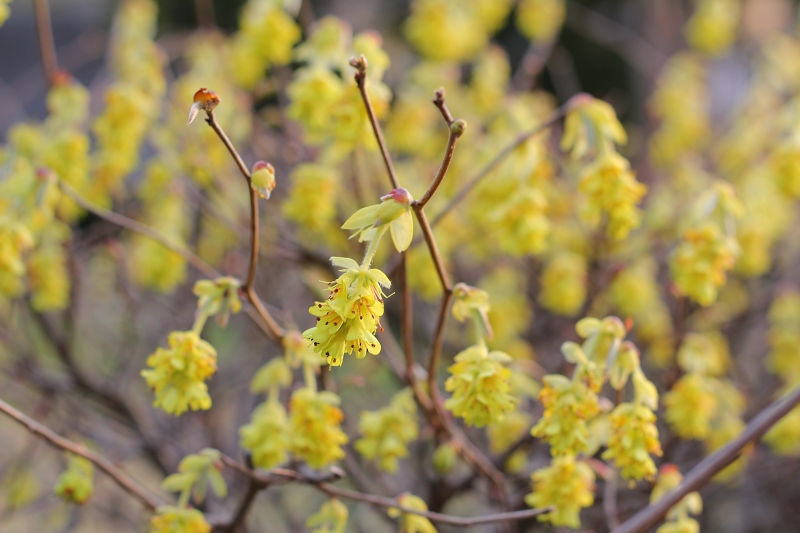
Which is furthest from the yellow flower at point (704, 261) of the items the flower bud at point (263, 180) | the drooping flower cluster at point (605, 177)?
the flower bud at point (263, 180)

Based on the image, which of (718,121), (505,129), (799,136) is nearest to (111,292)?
(505,129)

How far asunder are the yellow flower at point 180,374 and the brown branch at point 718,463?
76 centimetres

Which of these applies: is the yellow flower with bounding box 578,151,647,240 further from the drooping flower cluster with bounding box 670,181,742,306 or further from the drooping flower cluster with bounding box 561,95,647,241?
the drooping flower cluster with bounding box 670,181,742,306

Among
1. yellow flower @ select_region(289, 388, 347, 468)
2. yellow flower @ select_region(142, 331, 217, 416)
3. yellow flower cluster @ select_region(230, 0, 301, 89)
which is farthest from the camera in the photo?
yellow flower cluster @ select_region(230, 0, 301, 89)

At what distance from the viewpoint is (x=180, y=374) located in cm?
121

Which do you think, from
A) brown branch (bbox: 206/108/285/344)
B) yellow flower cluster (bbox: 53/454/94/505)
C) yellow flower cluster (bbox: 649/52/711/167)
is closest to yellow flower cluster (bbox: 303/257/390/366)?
brown branch (bbox: 206/108/285/344)

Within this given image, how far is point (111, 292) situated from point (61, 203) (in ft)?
3.64

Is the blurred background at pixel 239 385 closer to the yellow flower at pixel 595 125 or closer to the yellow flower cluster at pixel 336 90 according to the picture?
the yellow flower cluster at pixel 336 90

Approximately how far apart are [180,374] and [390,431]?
0.48m

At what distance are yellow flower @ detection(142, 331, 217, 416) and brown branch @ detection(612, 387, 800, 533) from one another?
2.50ft

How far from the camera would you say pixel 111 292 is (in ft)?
11.0

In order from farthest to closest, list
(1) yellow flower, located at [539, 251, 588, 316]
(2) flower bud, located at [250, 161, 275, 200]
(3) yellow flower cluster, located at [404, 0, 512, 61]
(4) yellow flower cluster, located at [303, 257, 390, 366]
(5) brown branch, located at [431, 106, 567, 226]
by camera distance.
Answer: (3) yellow flower cluster, located at [404, 0, 512, 61], (1) yellow flower, located at [539, 251, 588, 316], (5) brown branch, located at [431, 106, 567, 226], (2) flower bud, located at [250, 161, 275, 200], (4) yellow flower cluster, located at [303, 257, 390, 366]

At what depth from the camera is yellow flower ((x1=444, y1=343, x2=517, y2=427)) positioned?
116cm

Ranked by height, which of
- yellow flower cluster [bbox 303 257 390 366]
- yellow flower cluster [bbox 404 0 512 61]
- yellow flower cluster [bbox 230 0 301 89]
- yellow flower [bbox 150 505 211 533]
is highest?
yellow flower cluster [bbox 404 0 512 61]
